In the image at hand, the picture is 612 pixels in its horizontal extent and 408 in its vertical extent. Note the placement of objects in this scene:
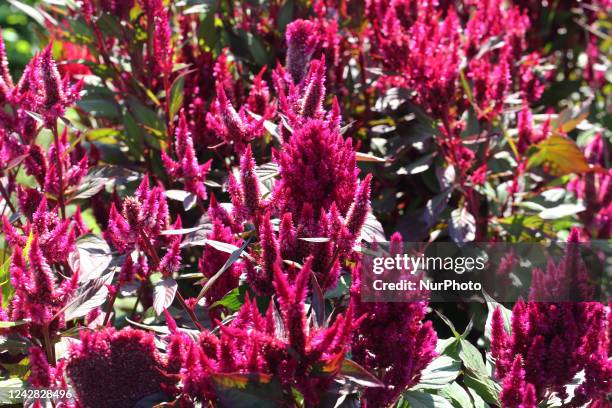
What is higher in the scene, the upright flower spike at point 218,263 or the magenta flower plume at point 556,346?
the upright flower spike at point 218,263

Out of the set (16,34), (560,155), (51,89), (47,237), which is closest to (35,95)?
(51,89)

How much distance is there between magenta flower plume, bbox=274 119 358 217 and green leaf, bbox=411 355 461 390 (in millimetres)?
362

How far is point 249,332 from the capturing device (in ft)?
3.55

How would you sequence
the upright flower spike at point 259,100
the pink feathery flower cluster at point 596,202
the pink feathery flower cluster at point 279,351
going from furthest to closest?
the pink feathery flower cluster at point 596,202
the upright flower spike at point 259,100
the pink feathery flower cluster at point 279,351

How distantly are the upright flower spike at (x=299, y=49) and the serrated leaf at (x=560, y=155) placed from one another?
0.86 m

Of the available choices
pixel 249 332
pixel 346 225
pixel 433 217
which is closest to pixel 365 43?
pixel 433 217

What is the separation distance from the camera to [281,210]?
1295mm

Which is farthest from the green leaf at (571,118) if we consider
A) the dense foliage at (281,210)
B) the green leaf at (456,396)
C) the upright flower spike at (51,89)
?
the upright flower spike at (51,89)

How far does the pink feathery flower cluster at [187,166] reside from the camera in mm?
1652

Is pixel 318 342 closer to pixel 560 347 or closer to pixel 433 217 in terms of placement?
pixel 560 347

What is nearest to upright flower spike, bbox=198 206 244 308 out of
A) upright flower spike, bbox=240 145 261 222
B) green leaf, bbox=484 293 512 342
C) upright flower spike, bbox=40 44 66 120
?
upright flower spike, bbox=240 145 261 222

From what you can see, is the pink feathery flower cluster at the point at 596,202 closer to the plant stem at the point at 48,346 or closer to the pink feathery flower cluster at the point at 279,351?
the pink feathery flower cluster at the point at 279,351

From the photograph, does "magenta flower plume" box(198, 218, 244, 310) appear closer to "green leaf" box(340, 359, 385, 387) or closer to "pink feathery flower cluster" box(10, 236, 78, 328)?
"pink feathery flower cluster" box(10, 236, 78, 328)

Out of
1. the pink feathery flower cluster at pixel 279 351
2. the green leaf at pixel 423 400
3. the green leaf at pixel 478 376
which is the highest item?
the pink feathery flower cluster at pixel 279 351
